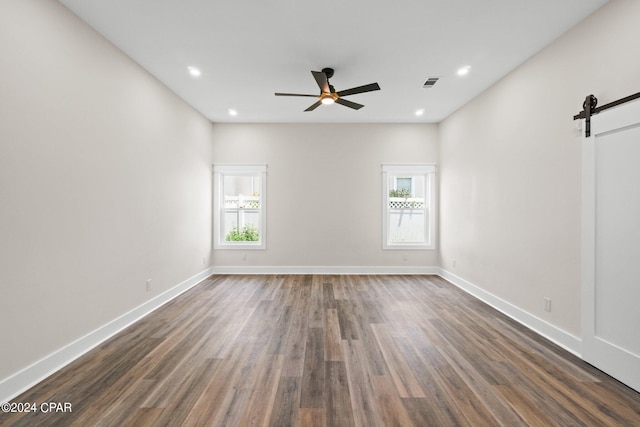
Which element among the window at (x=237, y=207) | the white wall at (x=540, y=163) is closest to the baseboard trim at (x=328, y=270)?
the window at (x=237, y=207)

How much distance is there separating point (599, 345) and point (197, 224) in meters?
5.42

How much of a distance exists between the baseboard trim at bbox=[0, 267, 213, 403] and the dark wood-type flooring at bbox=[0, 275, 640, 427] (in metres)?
0.08

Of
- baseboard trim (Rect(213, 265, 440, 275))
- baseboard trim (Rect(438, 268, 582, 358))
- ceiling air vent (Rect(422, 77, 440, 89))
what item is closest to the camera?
baseboard trim (Rect(438, 268, 582, 358))

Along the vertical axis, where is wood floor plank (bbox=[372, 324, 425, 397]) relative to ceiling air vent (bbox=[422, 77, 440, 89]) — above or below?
below

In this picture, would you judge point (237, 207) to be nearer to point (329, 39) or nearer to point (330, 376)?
point (329, 39)

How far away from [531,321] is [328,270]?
3465 mm

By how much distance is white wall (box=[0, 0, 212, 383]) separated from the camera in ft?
6.86

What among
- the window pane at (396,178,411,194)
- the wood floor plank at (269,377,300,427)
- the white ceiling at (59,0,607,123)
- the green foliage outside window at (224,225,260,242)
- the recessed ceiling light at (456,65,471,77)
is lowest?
the wood floor plank at (269,377,300,427)

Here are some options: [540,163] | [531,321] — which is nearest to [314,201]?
[540,163]

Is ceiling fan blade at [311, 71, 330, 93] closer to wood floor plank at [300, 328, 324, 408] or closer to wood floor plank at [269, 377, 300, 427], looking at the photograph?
wood floor plank at [300, 328, 324, 408]

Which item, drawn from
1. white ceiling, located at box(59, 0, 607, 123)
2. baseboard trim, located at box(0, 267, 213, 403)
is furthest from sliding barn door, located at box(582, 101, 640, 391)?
baseboard trim, located at box(0, 267, 213, 403)

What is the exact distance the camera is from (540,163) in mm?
3176

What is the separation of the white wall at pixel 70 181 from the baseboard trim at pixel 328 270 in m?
1.86

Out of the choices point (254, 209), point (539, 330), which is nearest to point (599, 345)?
point (539, 330)
